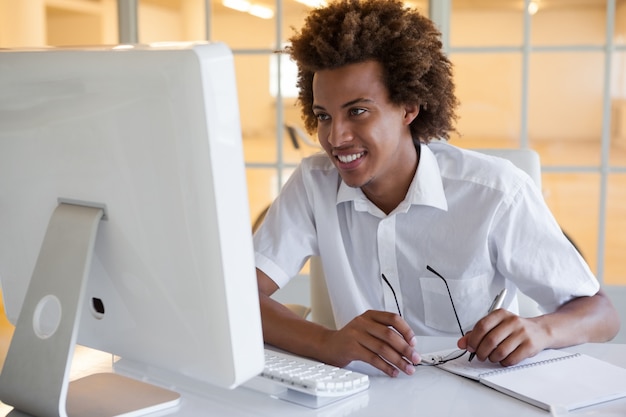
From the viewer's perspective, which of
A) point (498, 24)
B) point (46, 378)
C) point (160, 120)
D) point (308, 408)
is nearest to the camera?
point (160, 120)

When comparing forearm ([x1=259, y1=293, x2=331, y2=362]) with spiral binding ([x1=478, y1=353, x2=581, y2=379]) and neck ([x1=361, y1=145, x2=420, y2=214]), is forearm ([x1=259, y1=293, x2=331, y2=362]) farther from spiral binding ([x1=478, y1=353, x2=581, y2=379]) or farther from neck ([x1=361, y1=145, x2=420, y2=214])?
neck ([x1=361, y1=145, x2=420, y2=214])

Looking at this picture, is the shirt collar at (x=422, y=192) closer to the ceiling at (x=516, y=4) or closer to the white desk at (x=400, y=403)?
the white desk at (x=400, y=403)

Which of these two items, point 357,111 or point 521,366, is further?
point 357,111

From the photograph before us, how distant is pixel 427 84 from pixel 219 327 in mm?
1037

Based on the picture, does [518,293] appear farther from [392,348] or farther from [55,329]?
[55,329]

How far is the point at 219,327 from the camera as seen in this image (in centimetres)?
97

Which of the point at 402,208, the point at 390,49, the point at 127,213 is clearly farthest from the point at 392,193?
the point at 127,213

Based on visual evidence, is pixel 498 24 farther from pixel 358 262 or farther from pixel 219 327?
pixel 219 327

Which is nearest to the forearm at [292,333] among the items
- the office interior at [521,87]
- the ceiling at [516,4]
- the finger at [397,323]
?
the finger at [397,323]

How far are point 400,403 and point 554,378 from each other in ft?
0.85

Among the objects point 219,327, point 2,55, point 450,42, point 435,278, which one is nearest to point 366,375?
point 219,327

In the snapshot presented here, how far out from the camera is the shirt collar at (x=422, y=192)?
1749mm

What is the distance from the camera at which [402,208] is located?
5.78 feet

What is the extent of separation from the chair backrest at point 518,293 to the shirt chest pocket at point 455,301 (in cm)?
24
